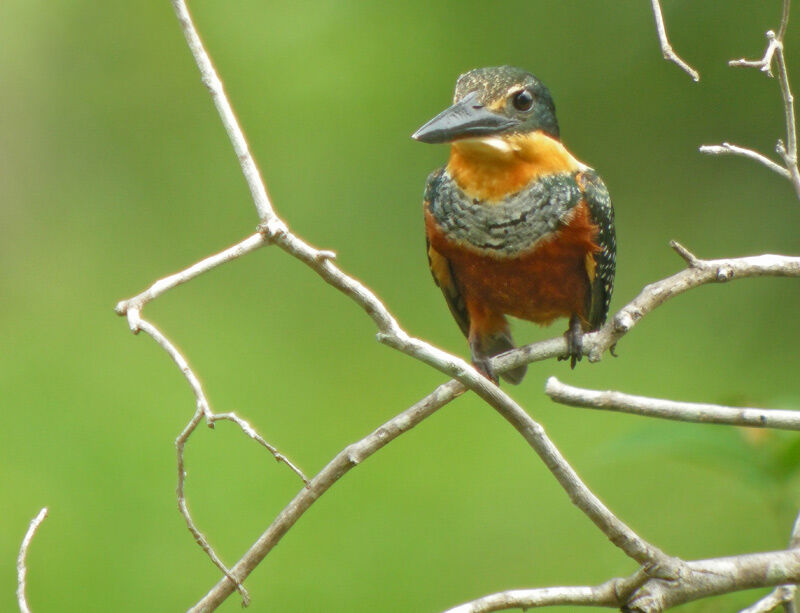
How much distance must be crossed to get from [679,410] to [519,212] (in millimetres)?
1085

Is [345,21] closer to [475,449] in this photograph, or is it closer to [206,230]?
[206,230]

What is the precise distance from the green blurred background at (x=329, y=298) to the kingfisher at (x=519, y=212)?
167cm

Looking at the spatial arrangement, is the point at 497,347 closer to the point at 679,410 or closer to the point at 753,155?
the point at 753,155

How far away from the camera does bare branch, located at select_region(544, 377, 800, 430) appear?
181 centimetres

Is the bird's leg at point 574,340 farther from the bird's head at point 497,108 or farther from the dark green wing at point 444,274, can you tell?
the bird's head at point 497,108

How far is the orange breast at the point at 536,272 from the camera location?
2.96 meters

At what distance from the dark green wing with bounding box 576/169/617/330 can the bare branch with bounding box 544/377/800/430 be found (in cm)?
114

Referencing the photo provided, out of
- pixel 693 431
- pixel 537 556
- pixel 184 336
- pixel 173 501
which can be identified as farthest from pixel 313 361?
pixel 693 431

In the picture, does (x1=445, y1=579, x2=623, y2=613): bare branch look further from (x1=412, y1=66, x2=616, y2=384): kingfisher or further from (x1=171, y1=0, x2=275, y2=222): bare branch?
(x1=412, y1=66, x2=616, y2=384): kingfisher

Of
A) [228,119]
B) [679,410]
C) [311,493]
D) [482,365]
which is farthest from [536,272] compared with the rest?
[228,119]

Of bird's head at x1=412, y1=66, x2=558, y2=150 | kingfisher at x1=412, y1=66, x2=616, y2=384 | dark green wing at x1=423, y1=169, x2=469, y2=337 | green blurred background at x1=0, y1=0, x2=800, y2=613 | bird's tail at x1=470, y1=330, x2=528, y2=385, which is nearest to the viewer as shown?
bird's head at x1=412, y1=66, x2=558, y2=150

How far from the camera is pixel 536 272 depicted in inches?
118

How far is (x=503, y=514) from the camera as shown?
5.27m

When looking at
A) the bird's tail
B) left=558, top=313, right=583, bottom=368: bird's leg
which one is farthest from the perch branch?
the bird's tail
